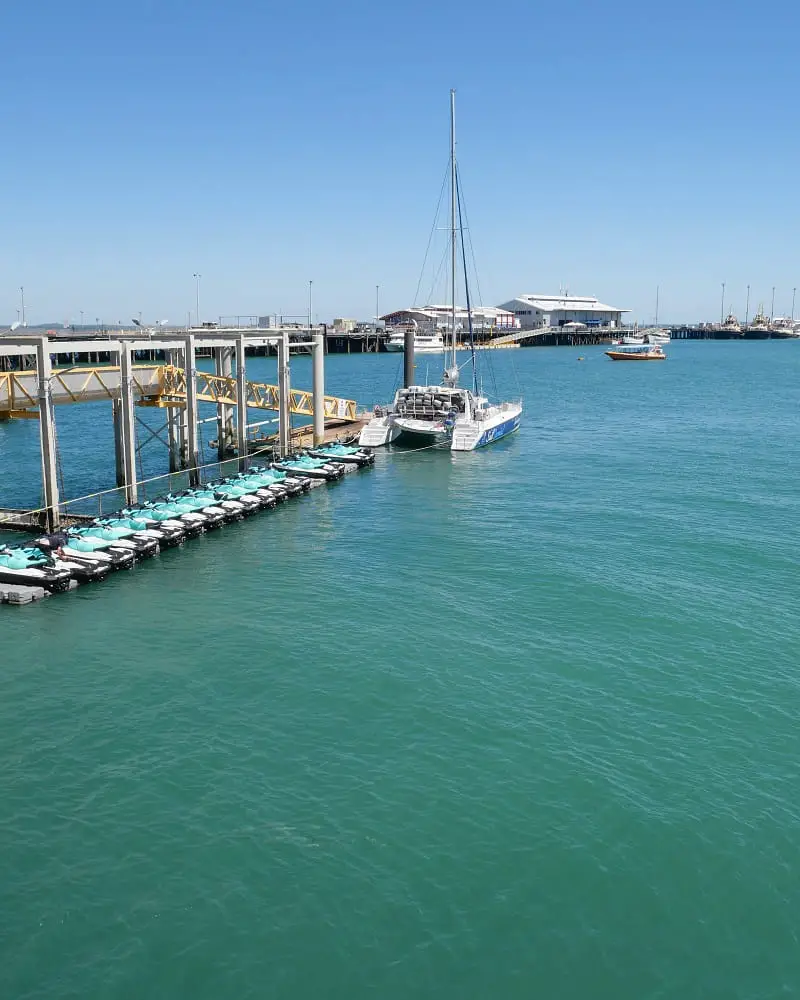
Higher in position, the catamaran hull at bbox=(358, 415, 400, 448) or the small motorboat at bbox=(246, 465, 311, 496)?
the catamaran hull at bbox=(358, 415, 400, 448)

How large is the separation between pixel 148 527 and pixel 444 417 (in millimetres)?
31743

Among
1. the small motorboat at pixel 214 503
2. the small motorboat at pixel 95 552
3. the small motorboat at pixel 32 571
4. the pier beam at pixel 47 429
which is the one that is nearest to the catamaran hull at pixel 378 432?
the small motorboat at pixel 214 503

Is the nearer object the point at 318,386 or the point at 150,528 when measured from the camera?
the point at 150,528

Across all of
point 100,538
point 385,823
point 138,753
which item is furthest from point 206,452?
point 385,823

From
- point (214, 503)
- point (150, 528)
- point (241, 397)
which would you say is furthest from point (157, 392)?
point (150, 528)

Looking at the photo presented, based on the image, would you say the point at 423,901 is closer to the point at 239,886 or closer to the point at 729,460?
the point at 239,886

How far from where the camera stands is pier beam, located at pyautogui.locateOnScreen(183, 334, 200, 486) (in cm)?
4622

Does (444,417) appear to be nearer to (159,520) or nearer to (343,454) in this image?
(343,454)

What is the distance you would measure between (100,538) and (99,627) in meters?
7.79

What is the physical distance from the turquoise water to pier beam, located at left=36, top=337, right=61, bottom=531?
5239 mm

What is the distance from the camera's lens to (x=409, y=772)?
66.5 feet

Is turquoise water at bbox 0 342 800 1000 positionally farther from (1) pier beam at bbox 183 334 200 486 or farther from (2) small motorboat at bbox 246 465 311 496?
(1) pier beam at bbox 183 334 200 486

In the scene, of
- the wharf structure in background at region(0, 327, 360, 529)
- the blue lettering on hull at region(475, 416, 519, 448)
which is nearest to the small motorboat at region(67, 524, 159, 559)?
the wharf structure in background at region(0, 327, 360, 529)

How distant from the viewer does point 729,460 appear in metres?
61.9
